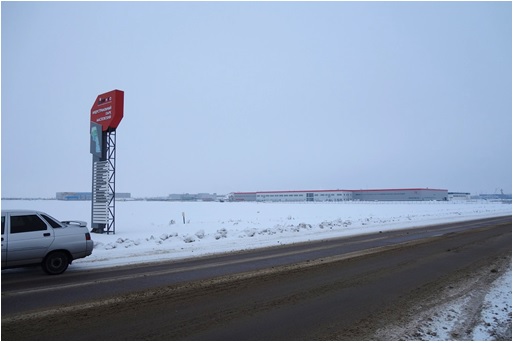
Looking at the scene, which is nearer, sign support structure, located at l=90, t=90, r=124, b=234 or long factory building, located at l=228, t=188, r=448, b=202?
sign support structure, located at l=90, t=90, r=124, b=234

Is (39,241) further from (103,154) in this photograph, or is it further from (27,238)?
(103,154)

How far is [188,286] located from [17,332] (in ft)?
11.7

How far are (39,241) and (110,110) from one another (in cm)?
1424

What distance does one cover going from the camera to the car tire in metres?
10.3

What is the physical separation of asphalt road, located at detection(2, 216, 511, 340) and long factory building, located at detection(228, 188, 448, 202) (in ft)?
442

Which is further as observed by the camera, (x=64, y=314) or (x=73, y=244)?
(x=73, y=244)

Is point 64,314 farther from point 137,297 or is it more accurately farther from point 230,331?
point 230,331

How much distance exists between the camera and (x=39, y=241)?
1023 centimetres

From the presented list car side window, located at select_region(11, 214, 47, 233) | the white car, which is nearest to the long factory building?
the white car

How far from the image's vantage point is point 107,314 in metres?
6.57

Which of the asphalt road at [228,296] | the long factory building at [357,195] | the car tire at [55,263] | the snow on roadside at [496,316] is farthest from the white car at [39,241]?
the long factory building at [357,195]

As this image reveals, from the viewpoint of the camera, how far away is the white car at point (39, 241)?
32.3ft

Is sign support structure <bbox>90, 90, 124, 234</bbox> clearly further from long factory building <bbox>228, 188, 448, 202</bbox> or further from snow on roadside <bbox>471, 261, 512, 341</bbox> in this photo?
long factory building <bbox>228, 188, 448, 202</bbox>

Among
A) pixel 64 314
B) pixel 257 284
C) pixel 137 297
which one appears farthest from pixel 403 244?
pixel 64 314
